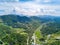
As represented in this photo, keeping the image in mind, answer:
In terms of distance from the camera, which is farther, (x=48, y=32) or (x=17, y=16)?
(x=17, y=16)

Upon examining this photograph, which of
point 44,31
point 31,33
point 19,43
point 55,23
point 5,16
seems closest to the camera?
point 31,33

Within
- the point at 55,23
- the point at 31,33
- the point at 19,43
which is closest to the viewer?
the point at 31,33

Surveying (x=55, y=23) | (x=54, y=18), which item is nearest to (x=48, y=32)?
(x=55, y=23)

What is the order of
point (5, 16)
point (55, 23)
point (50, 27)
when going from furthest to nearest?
point (5, 16)
point (55, 23)
point (50, 27)

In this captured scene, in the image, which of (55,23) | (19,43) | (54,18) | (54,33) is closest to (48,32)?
(54,33)

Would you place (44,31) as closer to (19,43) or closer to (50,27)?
(50,27)

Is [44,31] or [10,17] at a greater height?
[10,17]

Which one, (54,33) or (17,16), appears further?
(17,16)

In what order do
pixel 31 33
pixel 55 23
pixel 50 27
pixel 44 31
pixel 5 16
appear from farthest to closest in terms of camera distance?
1. pixel 5 16
2. pixel 55 23
3. pixel 50 27
4. pixel 44 31
5. pixel 31 33

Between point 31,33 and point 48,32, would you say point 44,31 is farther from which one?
point 31,33
